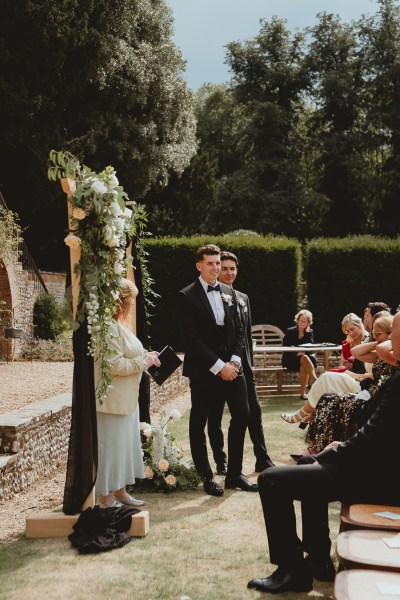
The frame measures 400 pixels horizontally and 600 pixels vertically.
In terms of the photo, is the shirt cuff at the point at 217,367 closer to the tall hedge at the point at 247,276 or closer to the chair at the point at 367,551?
the chair at the point at 367,551

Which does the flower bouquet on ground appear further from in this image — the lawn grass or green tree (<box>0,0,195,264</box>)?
green tree (<box>0,0,195,264</box>)

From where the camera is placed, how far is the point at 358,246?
17.0 meters

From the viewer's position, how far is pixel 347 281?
16.7 metres

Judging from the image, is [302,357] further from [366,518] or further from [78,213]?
[366,518]

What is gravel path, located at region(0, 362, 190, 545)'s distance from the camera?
5509 millimetres

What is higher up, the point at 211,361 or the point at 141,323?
the point at 141,323

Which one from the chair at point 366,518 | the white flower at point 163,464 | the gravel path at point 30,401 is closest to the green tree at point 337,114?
the gravel path at point 30,401

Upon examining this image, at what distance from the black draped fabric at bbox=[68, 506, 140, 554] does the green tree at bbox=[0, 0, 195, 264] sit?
15.8 metres

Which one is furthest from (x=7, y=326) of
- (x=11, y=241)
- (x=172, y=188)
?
(x=172, y=188)

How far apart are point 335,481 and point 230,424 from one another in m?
2.60

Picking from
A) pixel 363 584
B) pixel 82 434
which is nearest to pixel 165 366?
pixel 82 434

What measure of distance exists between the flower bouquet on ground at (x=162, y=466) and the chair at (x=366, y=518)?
278 centimetres

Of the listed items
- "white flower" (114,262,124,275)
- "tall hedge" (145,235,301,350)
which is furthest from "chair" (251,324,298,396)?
"white flower" (114,262,124,275)

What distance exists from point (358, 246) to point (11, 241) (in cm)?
823
